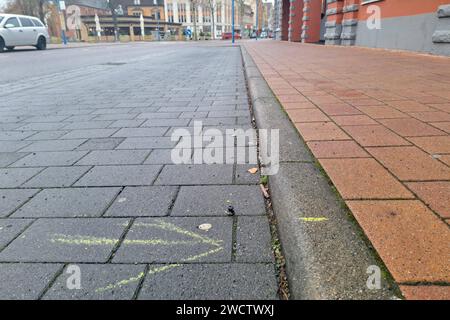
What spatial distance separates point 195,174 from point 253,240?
95 centimetres

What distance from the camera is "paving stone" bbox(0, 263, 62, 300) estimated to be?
4.56ft

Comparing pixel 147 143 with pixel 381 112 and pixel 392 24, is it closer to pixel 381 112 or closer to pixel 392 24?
pixel 381 112

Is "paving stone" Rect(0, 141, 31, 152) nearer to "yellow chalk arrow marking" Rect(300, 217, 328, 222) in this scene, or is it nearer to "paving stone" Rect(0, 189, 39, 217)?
"paving stone" Rect(0, 189, 39, 217)

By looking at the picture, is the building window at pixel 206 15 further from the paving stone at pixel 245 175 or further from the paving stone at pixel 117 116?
the paving stone at pixel 245 175

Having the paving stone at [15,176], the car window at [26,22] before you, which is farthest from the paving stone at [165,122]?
the car window at [26,22]

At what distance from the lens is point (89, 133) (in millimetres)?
3736

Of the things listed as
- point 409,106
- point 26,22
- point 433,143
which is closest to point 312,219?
point 433,143

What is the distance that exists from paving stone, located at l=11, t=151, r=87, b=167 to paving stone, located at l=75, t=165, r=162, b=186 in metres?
0.38

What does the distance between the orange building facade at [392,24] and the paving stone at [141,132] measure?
7.86 m

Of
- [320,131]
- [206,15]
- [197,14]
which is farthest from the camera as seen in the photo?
[206,15]

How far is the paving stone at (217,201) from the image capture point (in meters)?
1.99
